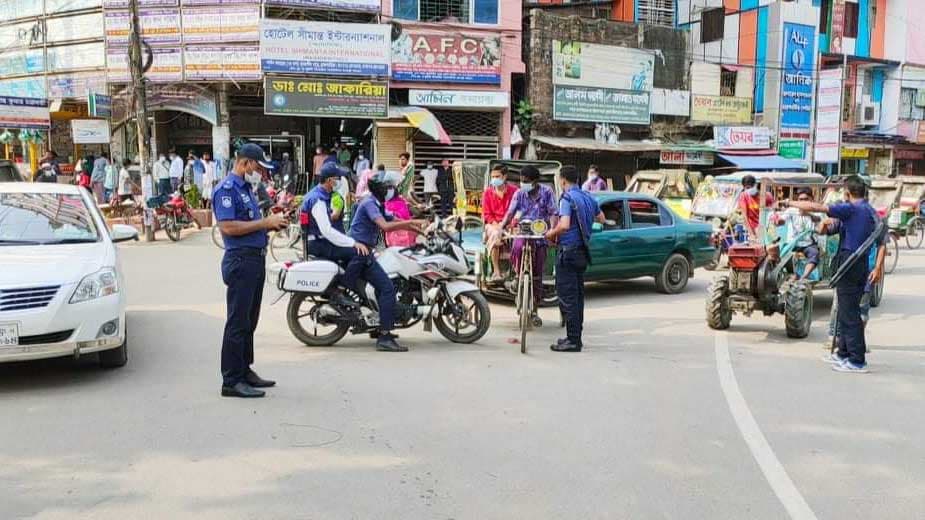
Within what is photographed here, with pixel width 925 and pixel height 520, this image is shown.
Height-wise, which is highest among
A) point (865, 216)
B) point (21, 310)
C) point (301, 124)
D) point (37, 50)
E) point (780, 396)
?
point (37, 50)

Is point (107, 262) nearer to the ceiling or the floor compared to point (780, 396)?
nearer to the ceiling

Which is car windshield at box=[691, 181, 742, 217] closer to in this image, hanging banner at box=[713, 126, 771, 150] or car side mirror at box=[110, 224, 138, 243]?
hanging banner at box=[713, 126, 771, 150]

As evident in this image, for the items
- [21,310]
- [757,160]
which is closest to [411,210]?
[21,310]

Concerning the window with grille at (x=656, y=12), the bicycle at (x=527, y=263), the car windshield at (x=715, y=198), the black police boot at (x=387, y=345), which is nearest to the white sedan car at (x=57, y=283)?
the black police boot at (x=387, y=345)

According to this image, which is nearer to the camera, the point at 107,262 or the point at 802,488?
the point at 802,488

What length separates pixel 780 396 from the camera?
21.1ft

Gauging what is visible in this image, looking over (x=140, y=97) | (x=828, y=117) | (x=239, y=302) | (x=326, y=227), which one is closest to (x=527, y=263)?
(x=326, y=227)

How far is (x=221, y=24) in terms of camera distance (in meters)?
22.3

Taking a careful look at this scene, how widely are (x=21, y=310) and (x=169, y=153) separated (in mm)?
20778

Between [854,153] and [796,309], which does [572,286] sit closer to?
[796,309]

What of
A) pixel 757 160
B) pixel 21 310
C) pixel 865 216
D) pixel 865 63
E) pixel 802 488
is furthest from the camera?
pixel 865 63

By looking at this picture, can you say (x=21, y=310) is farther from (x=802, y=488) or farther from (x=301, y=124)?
(x=301, y=124)

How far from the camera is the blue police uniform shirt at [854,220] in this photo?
23.8ft

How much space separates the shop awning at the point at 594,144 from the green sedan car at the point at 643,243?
13102 mm
